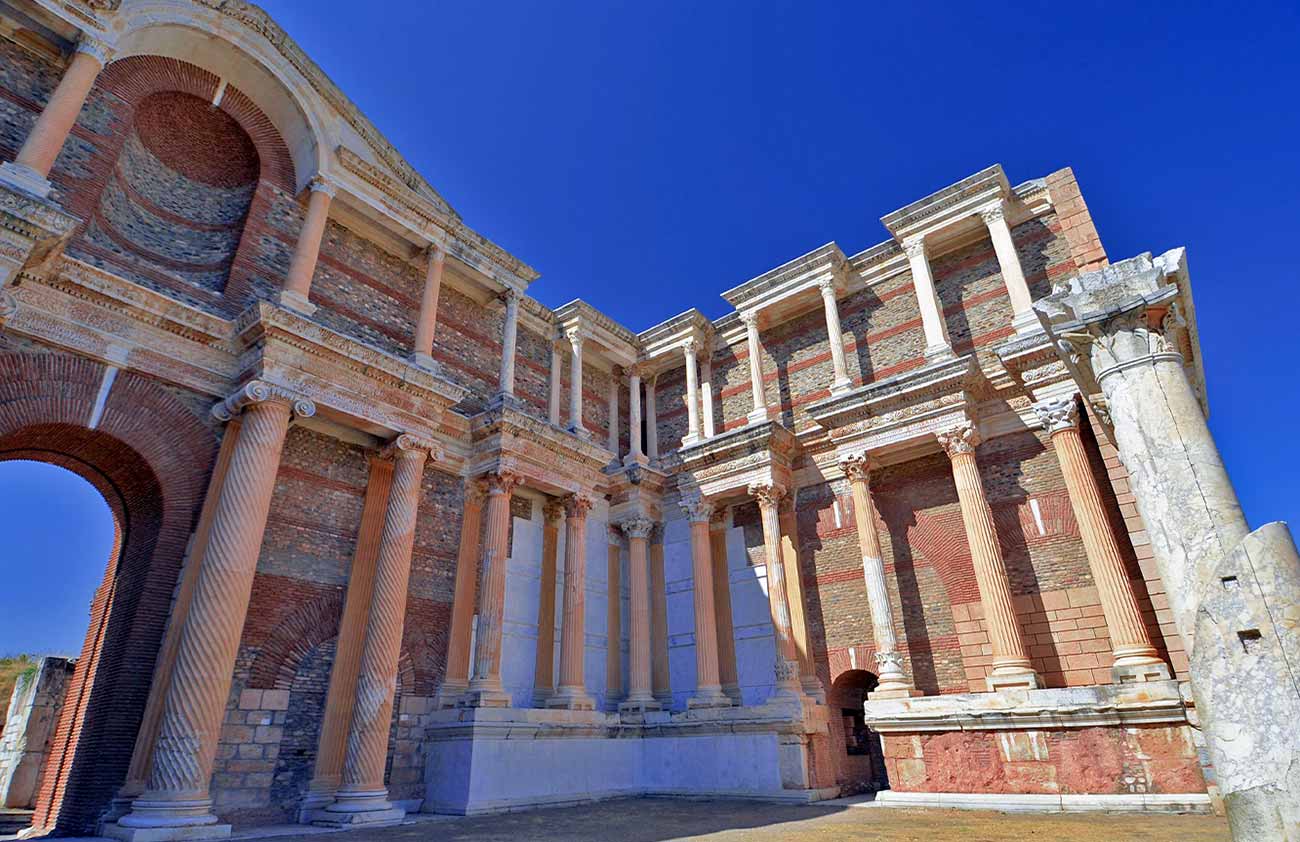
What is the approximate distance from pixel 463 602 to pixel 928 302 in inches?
491

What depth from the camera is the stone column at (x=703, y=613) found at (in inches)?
599

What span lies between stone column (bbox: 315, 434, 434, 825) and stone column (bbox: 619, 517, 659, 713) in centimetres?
566

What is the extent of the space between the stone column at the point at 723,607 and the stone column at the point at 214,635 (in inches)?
400

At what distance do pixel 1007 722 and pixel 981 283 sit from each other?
9.87 metres

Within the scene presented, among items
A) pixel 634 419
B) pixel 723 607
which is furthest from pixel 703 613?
pixel 634 419

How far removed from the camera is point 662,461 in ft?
61.7

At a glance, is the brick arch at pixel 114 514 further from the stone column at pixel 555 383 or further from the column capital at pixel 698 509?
the column capital at pixel 698 509

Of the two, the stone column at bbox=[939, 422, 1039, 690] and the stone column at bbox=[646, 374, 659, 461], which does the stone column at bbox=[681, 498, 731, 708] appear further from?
the stone column at bbox=[939, 422, 1039, 690]

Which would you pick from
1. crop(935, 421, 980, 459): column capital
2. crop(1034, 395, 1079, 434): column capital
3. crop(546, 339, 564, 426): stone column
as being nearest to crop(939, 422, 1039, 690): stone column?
crop(935, 421, 980, 459): column capital

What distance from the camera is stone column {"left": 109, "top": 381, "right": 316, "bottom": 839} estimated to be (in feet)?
28.5

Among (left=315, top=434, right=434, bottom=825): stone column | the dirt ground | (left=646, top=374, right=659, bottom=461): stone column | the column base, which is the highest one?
(left=646, top=374, right=659, bottom=461): stone column

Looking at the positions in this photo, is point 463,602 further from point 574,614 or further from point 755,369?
point 755,369

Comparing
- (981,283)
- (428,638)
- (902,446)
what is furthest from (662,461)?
(981,283)

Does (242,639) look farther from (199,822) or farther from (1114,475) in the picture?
(1114,475)
